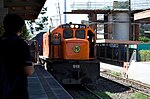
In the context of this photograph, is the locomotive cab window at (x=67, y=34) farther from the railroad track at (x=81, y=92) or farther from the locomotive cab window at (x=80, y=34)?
the railroad track at (x=81, y=92)

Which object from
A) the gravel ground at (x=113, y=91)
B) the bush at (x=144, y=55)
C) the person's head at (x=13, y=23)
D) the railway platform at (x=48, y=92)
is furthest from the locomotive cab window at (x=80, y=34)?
the bush at (x=144, y=55)

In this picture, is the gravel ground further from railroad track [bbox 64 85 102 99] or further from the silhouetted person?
the silhouetted person

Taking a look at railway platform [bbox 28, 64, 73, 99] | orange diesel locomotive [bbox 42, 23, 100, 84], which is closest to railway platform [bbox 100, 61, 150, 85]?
orange diesel locomotive [bbox 42, 23, 100, 84]

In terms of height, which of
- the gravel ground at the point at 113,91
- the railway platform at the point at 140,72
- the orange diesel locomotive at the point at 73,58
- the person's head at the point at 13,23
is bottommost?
the gravel ground at the point at 113,91

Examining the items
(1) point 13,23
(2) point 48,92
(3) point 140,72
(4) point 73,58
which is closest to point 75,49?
(4) point 73,58

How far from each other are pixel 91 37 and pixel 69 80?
2.36 meters

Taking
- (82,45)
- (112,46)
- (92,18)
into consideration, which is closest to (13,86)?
(82,45)

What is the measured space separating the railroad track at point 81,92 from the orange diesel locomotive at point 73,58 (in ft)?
1.48

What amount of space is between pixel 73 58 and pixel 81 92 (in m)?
1.53

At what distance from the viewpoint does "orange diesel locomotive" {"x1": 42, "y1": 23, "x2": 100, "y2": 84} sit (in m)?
17.4

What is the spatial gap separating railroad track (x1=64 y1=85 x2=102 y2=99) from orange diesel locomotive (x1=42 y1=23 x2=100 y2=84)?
451mm

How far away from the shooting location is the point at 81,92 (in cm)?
1744

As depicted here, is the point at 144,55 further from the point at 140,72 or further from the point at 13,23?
the point at 13,23

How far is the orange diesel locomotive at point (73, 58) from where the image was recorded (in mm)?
17438
